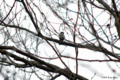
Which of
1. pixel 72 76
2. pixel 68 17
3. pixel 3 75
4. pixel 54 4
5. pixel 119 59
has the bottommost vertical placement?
pixel 3 75

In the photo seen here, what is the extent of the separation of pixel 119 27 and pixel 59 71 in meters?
1.15

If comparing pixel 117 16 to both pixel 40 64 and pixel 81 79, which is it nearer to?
pixel 81 79

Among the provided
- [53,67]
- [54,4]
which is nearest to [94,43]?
[53,67]

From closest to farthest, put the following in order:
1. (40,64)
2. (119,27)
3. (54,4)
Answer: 1. (40,64)
2. (119,27)
3. (54,4)

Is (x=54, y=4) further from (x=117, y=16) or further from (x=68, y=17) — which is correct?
(x=117, y=16)

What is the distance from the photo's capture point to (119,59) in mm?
1805

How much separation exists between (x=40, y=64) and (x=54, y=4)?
1.18 meters

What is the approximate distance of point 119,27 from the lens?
2545 mm

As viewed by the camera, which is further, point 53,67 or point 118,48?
point 118,48

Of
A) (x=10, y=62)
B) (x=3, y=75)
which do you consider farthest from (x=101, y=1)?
(x=3, y=75)

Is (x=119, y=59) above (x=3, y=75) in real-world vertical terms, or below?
above

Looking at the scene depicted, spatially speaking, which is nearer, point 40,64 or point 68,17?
point 40,64

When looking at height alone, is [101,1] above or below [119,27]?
above

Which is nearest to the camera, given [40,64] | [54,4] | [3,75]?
[3,75]
